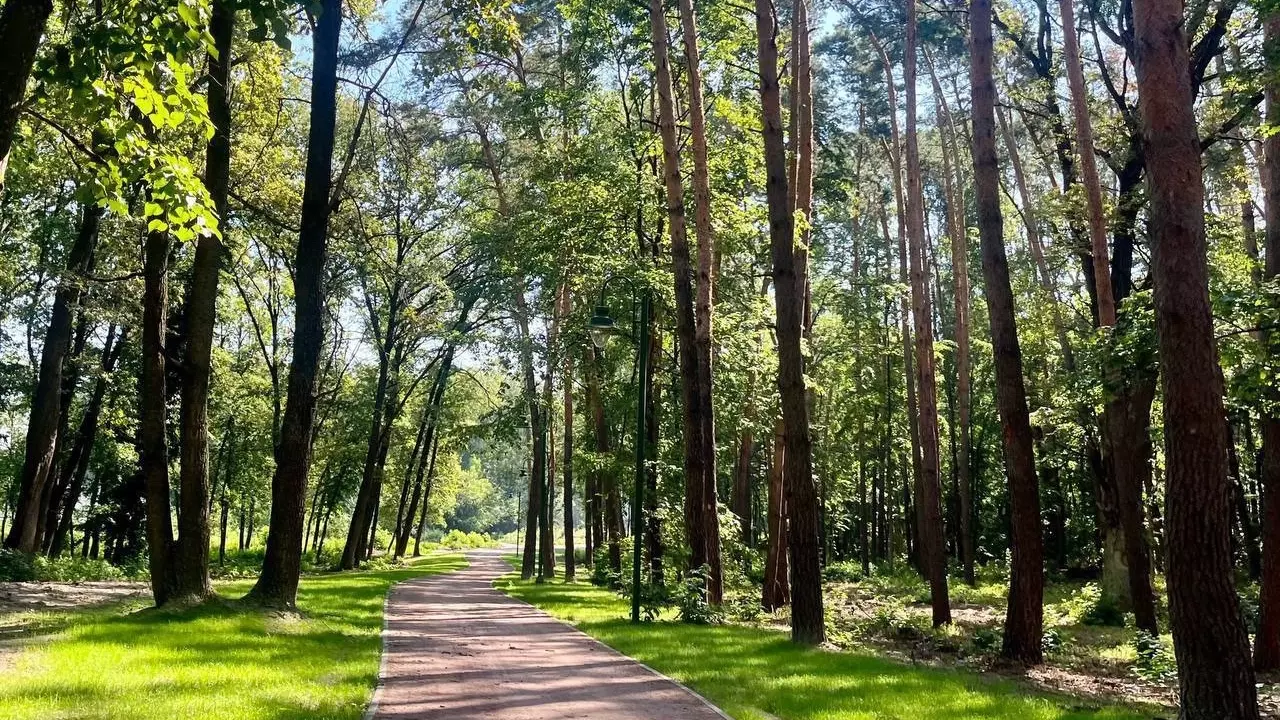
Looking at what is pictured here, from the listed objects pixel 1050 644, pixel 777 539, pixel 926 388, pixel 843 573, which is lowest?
pixel 843 573

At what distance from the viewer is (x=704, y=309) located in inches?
612

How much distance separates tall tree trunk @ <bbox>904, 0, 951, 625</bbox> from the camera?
632 inches

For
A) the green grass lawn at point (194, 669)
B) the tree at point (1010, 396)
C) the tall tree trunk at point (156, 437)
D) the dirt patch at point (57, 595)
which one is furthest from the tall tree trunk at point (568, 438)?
the tree at point (1010, 396)

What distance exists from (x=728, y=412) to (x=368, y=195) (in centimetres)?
1474

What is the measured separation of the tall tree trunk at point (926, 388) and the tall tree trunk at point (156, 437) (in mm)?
12893

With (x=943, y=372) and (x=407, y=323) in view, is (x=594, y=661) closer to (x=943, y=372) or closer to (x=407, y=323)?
(x=407, y=323)

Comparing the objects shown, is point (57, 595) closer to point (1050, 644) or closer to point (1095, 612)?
point (1050, 644)

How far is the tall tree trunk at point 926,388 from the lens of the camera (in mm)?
16047

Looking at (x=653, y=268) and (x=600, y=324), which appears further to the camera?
(x=653, y=268)

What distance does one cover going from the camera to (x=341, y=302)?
96.5 feet

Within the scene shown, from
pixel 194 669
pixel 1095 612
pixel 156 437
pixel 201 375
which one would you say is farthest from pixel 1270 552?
pixel 156 437

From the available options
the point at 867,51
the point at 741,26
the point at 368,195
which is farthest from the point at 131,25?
the point at 368,195

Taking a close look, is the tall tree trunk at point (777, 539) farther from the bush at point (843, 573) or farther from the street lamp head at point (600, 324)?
the bush at point (843, 573)

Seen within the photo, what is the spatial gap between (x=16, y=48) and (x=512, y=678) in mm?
6808
